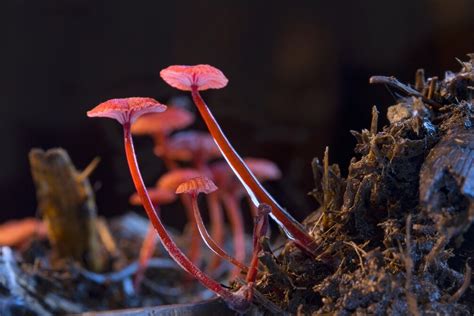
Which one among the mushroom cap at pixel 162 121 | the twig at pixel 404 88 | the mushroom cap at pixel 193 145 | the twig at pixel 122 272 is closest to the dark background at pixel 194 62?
the mushroom cap at pixel 193 145

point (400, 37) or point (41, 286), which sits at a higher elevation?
point (400, 37)

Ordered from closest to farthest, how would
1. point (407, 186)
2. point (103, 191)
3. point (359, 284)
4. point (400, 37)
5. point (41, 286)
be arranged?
point (359, 284) < point (407, 186) < point (41, 286) < point (400, 37) < point (103, 191)

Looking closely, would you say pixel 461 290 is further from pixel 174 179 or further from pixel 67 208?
pixel 67 208

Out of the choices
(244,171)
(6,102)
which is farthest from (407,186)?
(6,102)

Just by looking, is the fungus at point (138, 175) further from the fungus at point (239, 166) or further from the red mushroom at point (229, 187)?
the red mushroom at point (229, 187)

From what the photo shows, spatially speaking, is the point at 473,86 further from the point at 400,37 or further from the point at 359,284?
the point at 400,37

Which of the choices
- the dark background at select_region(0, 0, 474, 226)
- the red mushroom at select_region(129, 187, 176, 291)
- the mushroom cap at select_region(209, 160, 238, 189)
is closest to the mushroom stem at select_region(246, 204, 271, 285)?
the red mushroom at select_region(129, 187, 176, 291)

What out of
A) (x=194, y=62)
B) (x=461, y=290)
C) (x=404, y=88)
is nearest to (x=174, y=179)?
(x=194, y=62)
